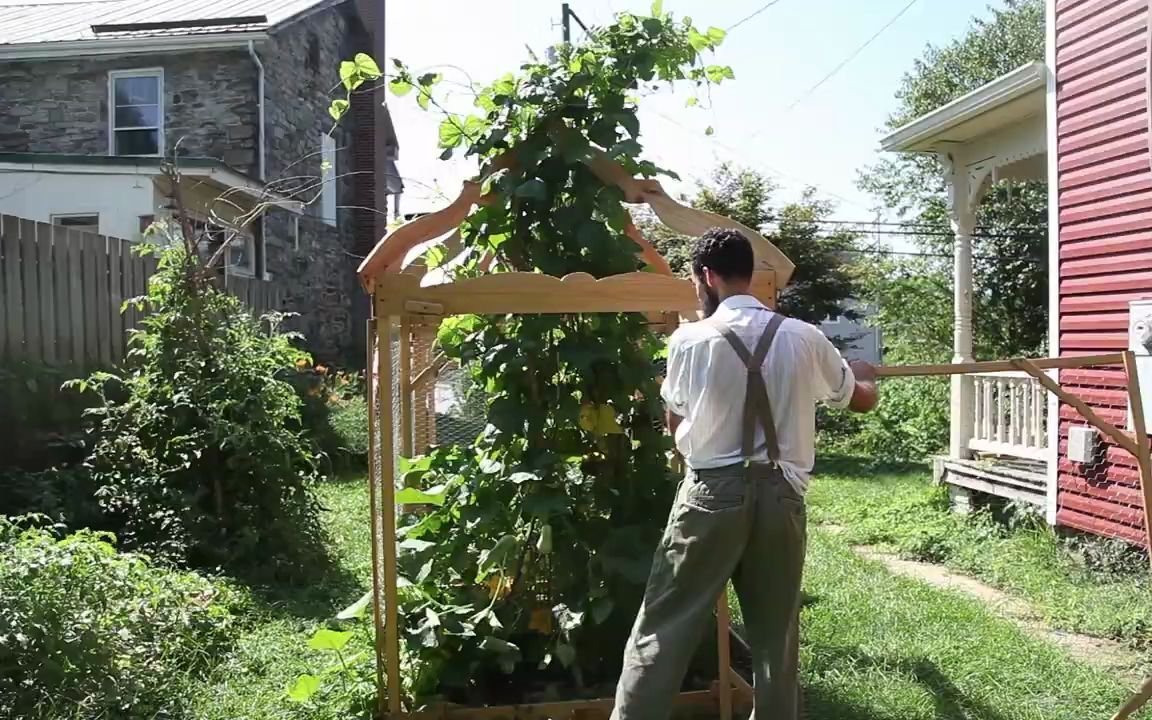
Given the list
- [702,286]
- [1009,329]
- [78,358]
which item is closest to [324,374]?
[78,358]

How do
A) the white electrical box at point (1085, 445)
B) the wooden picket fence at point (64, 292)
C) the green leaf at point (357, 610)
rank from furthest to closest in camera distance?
1. the white electrical box at point (1085, 445)
2. the wooden picket fence at point (64, 292)
3. the green leaf at point (357, 610)

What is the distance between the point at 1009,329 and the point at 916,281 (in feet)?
8.04

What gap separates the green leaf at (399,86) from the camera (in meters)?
3.64

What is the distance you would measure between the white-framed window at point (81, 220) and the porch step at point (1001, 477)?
380 inches

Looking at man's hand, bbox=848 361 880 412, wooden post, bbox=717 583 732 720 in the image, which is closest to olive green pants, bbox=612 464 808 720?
man's hand, bbox=848 361 880 412

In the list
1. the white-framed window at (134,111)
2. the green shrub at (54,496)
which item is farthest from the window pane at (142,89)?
the green shrub at (54,496)

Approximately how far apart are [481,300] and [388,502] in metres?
0.74

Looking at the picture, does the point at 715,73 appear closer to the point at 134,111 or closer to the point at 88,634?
the point at 88,634

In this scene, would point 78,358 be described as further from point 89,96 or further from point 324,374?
point 89,96

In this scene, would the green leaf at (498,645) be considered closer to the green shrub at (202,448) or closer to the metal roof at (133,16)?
the green shrub at (202,448)

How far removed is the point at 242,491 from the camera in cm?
582

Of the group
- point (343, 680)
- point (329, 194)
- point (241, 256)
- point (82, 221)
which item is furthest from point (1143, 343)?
point (329, 194)

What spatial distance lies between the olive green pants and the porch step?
4963 mm

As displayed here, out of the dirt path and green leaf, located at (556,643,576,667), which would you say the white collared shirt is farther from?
the dirt path
